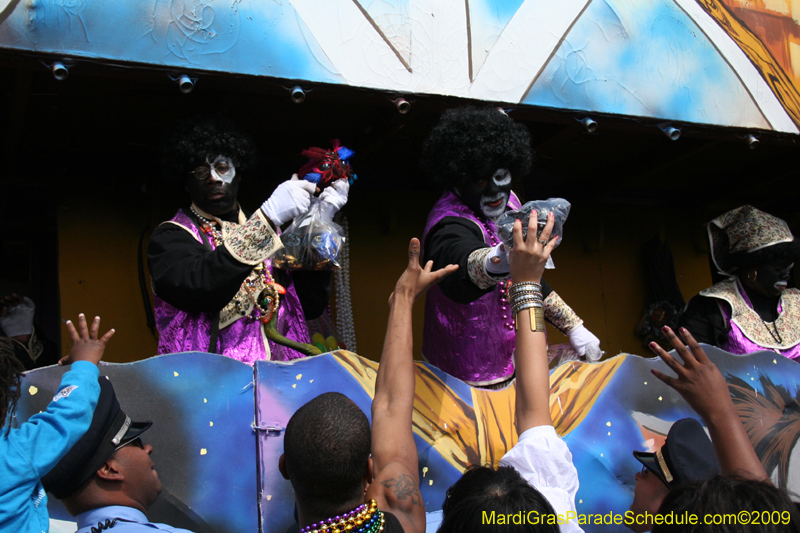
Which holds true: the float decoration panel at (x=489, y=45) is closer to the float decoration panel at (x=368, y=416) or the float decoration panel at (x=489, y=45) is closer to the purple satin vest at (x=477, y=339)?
→ the purple satin vest at (x=477, y=339)

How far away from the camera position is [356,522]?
1.34 metres

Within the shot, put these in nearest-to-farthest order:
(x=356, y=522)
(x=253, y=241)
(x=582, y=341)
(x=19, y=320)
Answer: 1. (x=356, y=522)
2. (x=253, y=241)
3. (x=582, y=341)
4. (x=19, y=320)

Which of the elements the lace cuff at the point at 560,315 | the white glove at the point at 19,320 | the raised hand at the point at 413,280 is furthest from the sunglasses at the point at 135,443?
the lace cuff at the point at 560,315

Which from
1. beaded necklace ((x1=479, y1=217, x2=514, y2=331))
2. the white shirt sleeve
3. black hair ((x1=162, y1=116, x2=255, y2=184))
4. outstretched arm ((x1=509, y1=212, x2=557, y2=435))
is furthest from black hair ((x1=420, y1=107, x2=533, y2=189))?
the white shirt sleeve

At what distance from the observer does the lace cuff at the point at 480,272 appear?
2.22 metres

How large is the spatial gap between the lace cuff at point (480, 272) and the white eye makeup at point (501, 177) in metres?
0.57

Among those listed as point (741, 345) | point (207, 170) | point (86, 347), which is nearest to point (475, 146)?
point (207, 170)

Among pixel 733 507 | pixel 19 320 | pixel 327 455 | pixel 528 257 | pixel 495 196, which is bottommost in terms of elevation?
pixel 733 507

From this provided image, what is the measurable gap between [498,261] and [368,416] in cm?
66

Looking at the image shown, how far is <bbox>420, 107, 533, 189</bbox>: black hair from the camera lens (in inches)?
109

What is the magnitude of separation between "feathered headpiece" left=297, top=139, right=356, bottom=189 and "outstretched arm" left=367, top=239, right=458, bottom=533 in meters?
0.89

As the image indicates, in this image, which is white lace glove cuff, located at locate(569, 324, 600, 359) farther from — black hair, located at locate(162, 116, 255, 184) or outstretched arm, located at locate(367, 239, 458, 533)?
black hair, located at locate(162, 116, 255, 184)

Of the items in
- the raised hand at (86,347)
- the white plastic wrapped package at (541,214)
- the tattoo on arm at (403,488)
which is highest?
the white plastic wrapped package at (541,214)

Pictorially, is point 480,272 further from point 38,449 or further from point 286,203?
point 38,449
